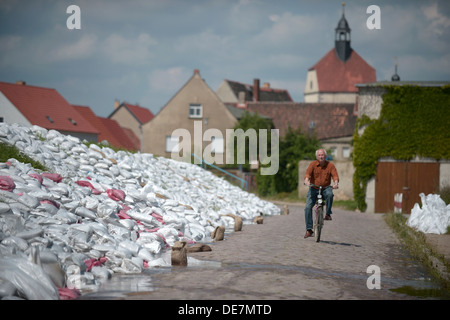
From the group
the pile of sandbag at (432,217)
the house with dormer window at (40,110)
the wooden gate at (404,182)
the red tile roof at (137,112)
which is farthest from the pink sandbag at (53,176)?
the red tile roof at (137,112)

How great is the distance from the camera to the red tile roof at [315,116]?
57.5 meters

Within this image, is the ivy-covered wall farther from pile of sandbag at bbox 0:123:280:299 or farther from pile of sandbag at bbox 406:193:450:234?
pile of sandbag at bbox 406:193:450:234

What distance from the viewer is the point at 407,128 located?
26.7 metres

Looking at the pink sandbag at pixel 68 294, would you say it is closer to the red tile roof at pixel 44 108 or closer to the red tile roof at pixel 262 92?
the red tile roof at pixel 44 108

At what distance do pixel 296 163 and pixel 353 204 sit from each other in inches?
312

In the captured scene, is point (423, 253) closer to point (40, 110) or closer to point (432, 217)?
point (432, 217)

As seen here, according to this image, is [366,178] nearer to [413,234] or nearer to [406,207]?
[406,207]

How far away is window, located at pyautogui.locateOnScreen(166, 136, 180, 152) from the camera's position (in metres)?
51.5

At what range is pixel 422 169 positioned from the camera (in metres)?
26.6

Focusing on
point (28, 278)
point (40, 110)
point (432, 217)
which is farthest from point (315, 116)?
point (28, 278)

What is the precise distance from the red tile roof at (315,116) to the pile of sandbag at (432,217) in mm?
39770

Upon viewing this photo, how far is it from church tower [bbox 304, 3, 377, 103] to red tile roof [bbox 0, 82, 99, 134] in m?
43.5

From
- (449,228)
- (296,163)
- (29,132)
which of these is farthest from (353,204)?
(29,132)

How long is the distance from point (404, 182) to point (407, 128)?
7.76 feet
